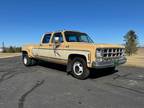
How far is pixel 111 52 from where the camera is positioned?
975 cm

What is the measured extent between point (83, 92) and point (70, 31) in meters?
4.86

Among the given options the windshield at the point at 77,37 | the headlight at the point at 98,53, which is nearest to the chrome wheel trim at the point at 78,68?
the headlight at the point at 98,53

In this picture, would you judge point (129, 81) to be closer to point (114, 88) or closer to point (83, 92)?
point (114, 88)

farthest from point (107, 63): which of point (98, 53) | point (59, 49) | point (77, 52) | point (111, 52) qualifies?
point (59, 49)

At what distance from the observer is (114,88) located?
25.6 feet

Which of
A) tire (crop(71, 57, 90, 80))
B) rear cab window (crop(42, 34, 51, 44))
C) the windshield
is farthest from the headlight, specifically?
rear cab window (crop(42, 34, 51, 44))

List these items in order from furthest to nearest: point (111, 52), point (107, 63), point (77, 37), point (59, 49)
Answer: point (77, 37) → point (59, 49) → point (111, 52) → point (107, 63)

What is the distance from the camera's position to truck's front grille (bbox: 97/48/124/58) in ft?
30.2

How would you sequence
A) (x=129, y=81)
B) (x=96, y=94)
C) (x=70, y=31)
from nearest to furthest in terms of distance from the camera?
(x=96, y=94) → (x=129, y=81) → (x=70, y=31)

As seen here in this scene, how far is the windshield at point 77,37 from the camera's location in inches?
434

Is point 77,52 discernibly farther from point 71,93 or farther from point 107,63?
point 71,93

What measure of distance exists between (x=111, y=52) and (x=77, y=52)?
1470mm

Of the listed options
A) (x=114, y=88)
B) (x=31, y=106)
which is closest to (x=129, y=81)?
(x=114, y=88)

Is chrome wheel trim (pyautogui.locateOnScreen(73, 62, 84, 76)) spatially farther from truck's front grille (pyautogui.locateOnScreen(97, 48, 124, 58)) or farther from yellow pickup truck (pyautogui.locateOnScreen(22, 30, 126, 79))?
truck's front grille (pyautogui.locateOnScreen(97, 48, 124, 58))
